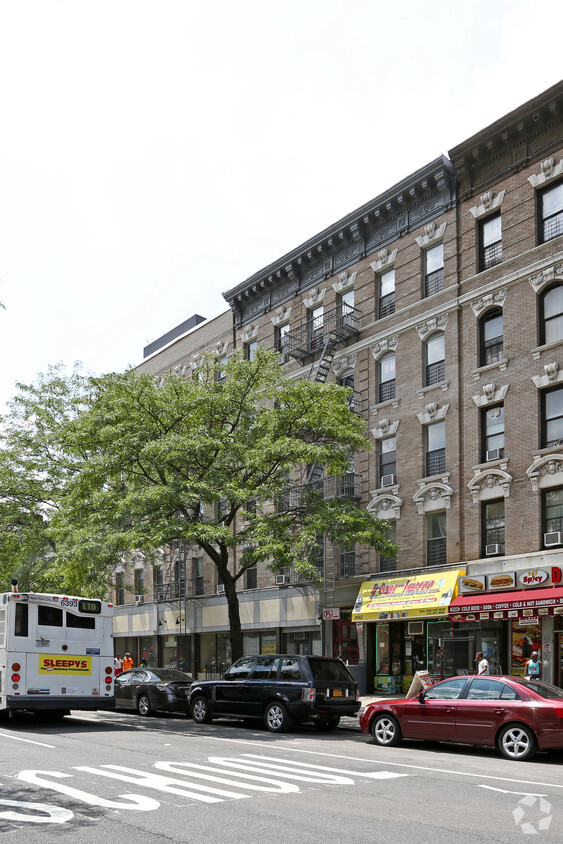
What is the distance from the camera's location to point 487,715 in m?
14.2

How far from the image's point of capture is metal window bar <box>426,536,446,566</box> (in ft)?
87.2

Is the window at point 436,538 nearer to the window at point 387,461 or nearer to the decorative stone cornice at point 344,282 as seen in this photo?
the window at point 387,461

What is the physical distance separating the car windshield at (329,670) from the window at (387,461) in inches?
403

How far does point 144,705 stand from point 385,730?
929 cm

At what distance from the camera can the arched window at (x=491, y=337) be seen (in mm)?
25828

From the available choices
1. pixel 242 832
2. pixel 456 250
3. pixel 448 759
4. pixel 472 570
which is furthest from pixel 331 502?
pixel 242 832

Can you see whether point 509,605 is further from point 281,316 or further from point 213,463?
point 281,316

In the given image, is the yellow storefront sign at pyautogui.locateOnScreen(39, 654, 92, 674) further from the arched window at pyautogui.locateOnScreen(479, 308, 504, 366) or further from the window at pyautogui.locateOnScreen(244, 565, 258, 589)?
the window at pyautogui.locateOnScreen(244, 565, 258, 589)

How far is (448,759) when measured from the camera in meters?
13.9

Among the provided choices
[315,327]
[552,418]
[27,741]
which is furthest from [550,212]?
[27,741]

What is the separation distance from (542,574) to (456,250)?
10625 millimetres

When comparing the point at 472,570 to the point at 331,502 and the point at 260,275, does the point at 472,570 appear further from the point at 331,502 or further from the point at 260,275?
the point at 260,275

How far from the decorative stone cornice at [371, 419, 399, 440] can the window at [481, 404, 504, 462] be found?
3635 mm

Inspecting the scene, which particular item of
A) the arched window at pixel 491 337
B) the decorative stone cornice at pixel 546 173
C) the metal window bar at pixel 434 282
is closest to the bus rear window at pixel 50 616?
the arched window at pixel 491 337
